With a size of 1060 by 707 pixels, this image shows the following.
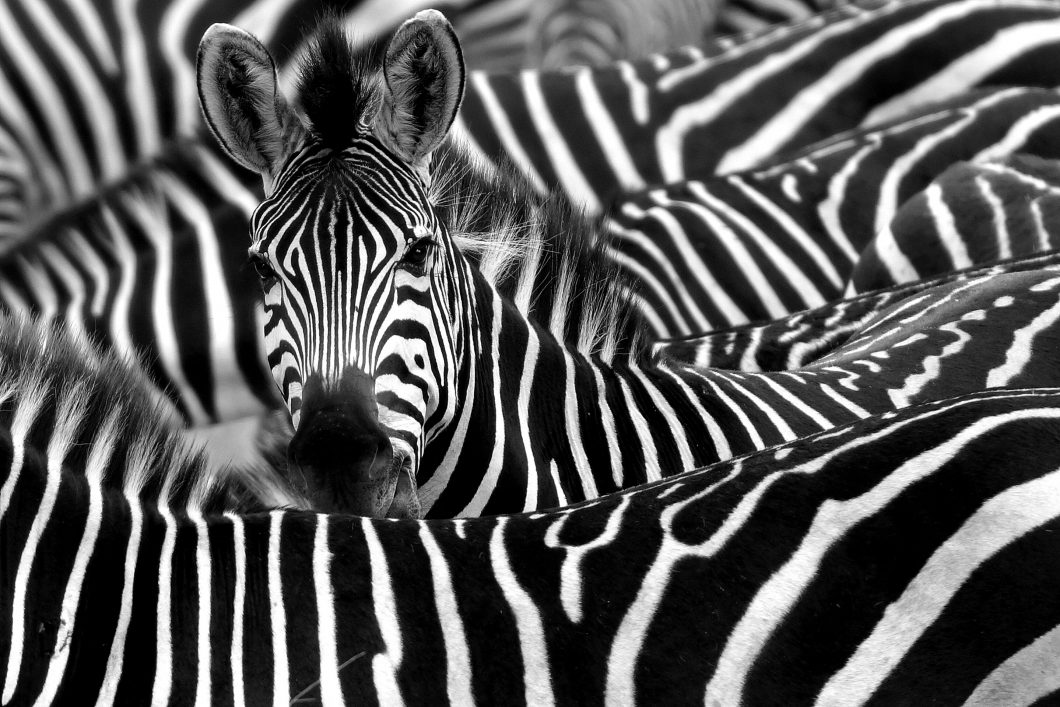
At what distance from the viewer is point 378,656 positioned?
2301 millimetres

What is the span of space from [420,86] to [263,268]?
24.2 inches

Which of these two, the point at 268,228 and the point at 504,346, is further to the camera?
the point at 504,346

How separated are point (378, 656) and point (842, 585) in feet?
2.46

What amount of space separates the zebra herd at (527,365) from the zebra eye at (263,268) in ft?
0.13

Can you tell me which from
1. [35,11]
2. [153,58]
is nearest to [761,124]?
[153,58]

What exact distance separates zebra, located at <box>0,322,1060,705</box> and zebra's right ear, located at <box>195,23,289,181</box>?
1351 millimetres

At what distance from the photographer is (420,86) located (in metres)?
3.61

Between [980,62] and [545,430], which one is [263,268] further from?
[980,62]

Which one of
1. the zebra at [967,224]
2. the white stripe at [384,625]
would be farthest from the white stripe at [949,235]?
the white stripe at [384,625]

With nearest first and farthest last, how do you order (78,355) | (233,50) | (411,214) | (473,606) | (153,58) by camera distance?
(473,606)
(78,355)
(411,214)
(233,50)
(153,58)

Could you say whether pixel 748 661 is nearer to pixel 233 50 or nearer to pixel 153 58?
pixel 233 50

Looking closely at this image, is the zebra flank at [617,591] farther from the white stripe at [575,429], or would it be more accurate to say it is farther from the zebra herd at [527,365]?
the white stripe at [575,429]

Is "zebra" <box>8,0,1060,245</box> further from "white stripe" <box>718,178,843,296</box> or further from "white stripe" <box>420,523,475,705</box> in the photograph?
"white stripe" <box>420,523,475,705</box>

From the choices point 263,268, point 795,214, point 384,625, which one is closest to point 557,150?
point 795,214
